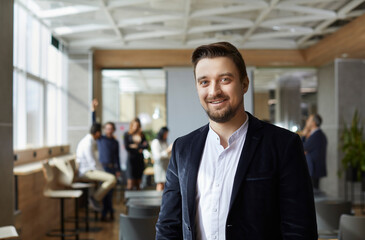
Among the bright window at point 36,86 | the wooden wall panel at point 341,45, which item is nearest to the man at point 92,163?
the bright window at point 36,86

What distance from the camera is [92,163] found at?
7156 mm

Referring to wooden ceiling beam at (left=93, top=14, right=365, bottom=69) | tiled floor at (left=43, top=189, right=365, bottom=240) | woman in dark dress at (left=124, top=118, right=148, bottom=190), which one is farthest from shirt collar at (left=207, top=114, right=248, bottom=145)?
wooden ceiling beam at (left=93, top=14, right=365, bottom=69)

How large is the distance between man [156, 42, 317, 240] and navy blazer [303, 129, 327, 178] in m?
6.17

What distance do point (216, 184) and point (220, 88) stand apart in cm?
29

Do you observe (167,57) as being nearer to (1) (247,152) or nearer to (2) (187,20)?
(2) (187,20)

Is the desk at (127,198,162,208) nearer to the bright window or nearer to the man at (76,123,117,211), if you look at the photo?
the man at (76,123,117,211)

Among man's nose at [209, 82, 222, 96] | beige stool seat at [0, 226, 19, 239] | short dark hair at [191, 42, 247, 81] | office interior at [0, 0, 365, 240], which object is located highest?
office interior at [0, 0, 365, 240]

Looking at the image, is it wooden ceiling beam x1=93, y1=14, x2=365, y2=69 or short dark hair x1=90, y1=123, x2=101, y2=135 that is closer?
short dark hair x1=90, y1=123, x2=101, y2=135

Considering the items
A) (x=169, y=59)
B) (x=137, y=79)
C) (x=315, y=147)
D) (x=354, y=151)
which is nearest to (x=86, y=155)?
(x=315, y=147)

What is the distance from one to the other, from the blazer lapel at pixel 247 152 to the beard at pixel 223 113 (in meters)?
0.08

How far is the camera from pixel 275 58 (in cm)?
1081

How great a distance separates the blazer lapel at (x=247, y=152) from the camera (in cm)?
135

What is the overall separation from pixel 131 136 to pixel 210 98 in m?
6.75

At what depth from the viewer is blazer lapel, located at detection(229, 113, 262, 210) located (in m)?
1.35
